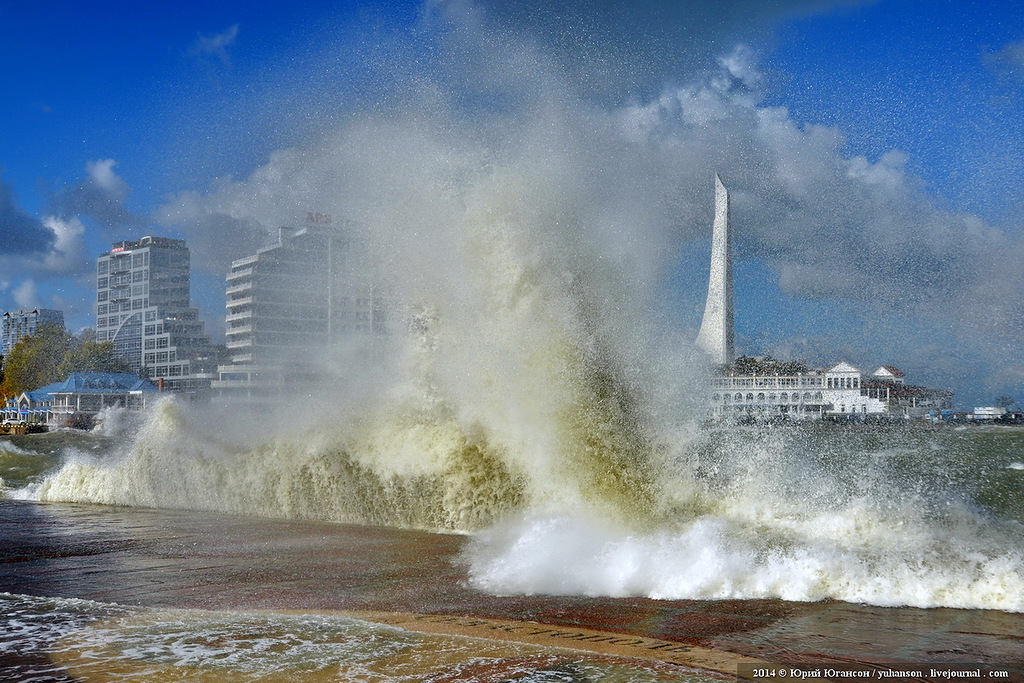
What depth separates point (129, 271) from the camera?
97.8 meters

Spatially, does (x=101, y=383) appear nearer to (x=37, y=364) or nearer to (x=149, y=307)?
(x=149, y=307)

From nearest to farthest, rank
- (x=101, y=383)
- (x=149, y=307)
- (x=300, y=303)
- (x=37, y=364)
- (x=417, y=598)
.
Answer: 1. (x=417, y=598)
2. (x=300, y=303)
3. (x=101, y=383)
4. (x=149, y=307)
5. (x=37, y=364)

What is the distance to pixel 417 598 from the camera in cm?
1010

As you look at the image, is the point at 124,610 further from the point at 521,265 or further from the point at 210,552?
the point at 521,265

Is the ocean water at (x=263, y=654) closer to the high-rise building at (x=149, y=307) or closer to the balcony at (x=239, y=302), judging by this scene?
the balcony at (x=239, y=302)

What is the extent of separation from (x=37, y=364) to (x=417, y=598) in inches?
4443

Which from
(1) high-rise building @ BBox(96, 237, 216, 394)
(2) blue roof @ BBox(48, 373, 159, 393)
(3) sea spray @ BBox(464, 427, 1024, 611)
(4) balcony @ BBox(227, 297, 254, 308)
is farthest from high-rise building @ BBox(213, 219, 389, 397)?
(2) blue roof @ BBox(48, 373, 159, 393)

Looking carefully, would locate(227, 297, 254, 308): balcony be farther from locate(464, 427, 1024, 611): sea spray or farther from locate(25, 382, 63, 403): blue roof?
locate(25, 382, 63, 403): blue roof

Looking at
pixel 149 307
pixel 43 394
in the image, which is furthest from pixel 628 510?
pixel 43 394

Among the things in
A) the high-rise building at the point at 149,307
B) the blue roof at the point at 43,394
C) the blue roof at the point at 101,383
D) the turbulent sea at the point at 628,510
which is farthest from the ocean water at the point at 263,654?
the blue roof at the point at 43,394

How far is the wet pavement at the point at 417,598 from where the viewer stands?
26.0 feet

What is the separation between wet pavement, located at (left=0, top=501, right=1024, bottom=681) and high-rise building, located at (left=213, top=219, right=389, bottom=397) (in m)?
8.39

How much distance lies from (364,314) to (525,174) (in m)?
9.56

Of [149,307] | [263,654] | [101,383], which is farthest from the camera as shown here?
[149,307]
